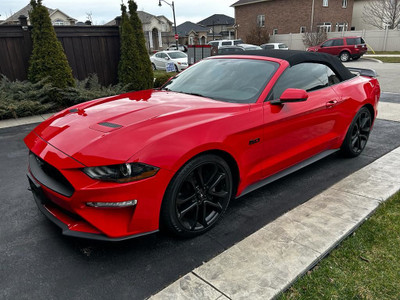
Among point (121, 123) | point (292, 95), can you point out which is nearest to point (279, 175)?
point (292, 95)

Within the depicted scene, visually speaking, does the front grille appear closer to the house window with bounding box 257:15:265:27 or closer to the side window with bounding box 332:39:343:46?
the side window with bounding box 332:39:343:46

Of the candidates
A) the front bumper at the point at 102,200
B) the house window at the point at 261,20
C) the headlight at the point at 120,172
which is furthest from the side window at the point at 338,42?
the headlight at the point at 120,172

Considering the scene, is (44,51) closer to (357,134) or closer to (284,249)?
(357,134)

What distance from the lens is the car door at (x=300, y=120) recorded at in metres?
3.13

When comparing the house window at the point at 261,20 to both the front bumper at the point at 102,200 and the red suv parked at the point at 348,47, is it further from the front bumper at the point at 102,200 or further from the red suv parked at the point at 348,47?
the front bumper at the point at 102,200

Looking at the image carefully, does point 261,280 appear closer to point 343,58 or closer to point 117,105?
point 117,105

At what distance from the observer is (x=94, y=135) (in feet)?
7.88

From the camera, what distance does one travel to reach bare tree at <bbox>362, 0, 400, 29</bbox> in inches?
1512

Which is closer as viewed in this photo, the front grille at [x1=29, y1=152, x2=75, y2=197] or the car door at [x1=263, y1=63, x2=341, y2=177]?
the front grille at [x1=29, y1=152, x2=75, y2=197]

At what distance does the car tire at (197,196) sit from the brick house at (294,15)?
41.3m

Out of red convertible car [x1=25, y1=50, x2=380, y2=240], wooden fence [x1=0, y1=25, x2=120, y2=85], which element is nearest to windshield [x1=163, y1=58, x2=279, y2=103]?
red convertible car [x1=25, y1=50, x2=380, y2=240]

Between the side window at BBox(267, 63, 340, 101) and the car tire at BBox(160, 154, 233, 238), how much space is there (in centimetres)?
99

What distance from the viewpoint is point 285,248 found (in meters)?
2.55

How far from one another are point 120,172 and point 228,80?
174cm
